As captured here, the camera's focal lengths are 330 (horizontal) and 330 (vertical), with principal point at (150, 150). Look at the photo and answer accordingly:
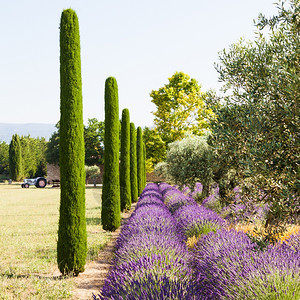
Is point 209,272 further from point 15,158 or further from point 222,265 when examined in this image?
point 15,158

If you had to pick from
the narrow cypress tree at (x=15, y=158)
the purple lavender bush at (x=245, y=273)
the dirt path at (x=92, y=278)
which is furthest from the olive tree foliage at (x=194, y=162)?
the narrow cypress tree at (x=15, y=158)

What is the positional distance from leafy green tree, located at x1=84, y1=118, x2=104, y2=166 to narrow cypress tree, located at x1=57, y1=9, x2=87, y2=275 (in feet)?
152

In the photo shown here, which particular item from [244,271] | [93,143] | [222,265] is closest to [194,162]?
[222,265]

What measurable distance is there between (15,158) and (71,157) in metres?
53.9

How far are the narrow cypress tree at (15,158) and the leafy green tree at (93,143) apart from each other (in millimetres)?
11848

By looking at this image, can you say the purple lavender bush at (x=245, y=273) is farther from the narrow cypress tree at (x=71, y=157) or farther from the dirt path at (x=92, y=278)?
the narrow cypress tree at (x=71, y=157)

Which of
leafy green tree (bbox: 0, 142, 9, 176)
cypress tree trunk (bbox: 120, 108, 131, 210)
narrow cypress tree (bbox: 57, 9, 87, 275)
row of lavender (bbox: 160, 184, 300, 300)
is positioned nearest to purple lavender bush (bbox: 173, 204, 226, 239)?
row of lavender (bbox: 160, 184, 300, 300)

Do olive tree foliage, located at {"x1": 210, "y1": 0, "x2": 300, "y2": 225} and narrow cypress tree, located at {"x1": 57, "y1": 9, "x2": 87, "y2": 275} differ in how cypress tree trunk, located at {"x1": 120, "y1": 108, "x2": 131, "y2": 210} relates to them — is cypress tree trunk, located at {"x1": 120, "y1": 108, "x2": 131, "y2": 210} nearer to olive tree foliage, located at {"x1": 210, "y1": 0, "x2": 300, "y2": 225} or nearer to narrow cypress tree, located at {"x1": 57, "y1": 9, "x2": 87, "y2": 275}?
narrow cypress tree, located at {"x1": 57, "y1": 9, "x2": 87, "y2": 275}

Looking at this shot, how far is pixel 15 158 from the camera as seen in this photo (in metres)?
56.7

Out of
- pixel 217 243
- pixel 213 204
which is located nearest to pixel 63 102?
pixel 217 243

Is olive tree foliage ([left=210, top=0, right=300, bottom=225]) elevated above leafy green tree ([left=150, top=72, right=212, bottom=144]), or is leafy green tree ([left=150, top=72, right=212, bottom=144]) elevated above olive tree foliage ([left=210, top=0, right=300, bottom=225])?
leafy green tree ([left=150, top=72, right=212, bottom=144])

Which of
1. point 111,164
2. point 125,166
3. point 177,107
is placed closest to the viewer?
point 111,164

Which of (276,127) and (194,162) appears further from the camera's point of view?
(194,162)

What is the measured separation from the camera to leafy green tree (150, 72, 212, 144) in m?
37.2
